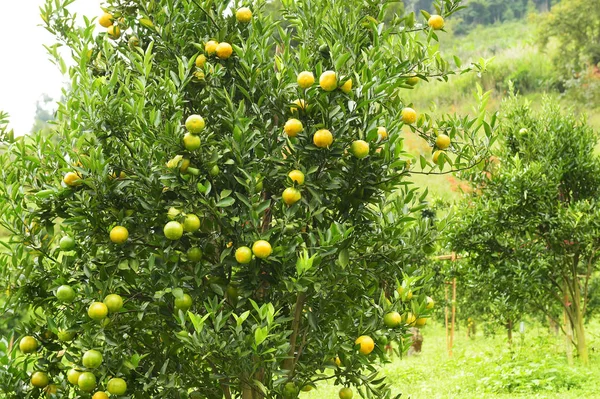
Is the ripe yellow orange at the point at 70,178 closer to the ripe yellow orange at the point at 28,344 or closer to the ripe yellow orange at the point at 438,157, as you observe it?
the ripe yellow orange at the point at 28,344

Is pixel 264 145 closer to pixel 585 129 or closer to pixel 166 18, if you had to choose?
pixel 166 18

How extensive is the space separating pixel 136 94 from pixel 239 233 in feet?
2.84

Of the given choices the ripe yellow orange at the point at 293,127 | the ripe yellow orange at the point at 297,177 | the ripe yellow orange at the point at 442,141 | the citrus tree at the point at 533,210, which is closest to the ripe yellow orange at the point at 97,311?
the ripe yellow orange at the point at 297,177

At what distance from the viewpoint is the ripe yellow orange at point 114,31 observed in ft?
11.6

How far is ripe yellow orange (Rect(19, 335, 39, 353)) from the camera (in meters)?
3.14

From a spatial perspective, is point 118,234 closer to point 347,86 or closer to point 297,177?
point 297,177

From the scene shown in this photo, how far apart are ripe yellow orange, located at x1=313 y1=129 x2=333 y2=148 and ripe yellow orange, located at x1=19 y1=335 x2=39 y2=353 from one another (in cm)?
182

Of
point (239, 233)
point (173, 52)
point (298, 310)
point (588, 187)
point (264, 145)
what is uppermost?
point (588, 187)

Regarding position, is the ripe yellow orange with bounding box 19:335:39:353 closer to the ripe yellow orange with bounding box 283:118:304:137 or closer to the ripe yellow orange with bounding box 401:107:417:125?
the ripe yellow orange with bounding box 283:118:304:137

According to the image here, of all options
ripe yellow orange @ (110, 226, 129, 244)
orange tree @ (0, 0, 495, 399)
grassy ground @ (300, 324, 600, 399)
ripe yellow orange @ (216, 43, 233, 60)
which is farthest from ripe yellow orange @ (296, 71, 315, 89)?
grassy ground @ (300, 324, 600, 399)

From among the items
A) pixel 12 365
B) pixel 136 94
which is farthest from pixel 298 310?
pixel 12 365

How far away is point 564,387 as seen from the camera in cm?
852

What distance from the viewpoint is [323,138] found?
2.71 meters

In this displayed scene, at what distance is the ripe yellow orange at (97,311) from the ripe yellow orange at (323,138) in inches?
47.2
